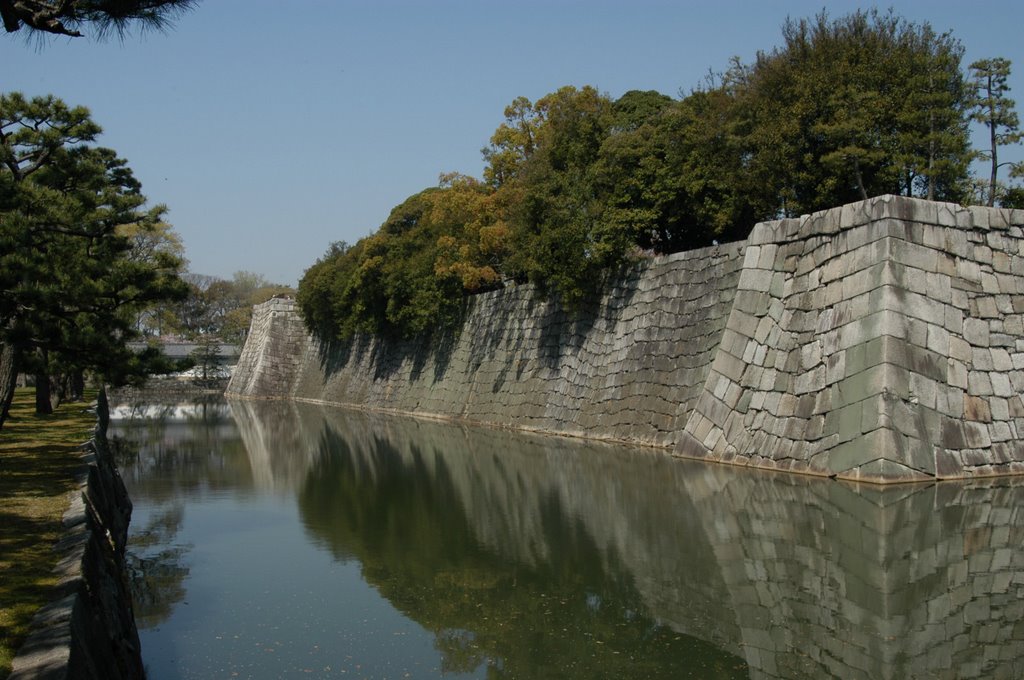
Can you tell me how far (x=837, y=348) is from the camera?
12.1m

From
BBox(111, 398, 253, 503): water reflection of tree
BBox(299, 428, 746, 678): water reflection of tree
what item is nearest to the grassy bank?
BBox(111, 398, 253, 503): water reflection of tree

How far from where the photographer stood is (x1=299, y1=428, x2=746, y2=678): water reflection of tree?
5898 mm

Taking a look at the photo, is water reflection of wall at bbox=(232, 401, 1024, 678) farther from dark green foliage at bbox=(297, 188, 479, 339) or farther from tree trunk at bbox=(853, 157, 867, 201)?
dark green foliage at bbox=(297, 188, 479, 339)

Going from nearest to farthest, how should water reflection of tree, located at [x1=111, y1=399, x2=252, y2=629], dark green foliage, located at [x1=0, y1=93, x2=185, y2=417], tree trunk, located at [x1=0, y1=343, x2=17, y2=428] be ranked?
water reflection of tree, located at [x1=111, y1=399, x2=252, y2=629], dark green foliage, located at [x1=0, y1=93, x2=185, y2=417], tree trunk, located at [x1=0, y1=343, x2=17, y2=428]

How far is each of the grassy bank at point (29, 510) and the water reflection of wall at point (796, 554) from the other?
3.82 meters

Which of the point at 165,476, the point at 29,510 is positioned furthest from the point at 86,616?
the point at 165,476

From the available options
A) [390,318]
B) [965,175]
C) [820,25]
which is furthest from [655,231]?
[390,318]

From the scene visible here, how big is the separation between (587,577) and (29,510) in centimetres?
450

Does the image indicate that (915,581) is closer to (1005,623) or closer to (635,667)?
(1005,623)

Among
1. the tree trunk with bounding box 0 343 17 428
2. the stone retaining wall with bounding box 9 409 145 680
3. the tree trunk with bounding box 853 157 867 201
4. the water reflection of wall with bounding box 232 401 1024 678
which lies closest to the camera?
the stone retaining wall with bounding box 9 409 145 680

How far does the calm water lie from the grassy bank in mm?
967

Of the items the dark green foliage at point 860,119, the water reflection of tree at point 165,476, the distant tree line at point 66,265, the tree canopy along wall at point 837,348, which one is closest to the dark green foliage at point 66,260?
the distant tree line at point 66,265

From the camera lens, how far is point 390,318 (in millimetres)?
32281

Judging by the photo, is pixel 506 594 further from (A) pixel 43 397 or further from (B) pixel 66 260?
(A) pixel 43 397
